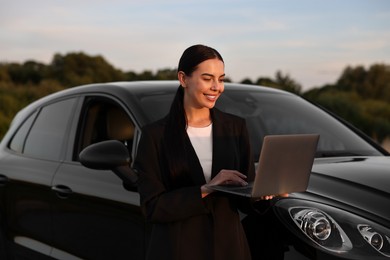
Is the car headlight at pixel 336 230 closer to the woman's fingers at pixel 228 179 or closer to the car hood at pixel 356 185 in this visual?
the car hood at pixel 356 185

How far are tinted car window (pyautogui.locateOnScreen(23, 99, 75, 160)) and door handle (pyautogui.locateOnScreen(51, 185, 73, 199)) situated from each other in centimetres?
30

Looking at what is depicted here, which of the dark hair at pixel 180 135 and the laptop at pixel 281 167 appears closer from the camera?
the laptop at pixel 281 167

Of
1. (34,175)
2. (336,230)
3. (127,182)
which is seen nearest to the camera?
(336,230)

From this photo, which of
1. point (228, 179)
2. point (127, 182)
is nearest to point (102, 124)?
point (127, 182)

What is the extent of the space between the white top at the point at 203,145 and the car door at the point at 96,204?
100 cm

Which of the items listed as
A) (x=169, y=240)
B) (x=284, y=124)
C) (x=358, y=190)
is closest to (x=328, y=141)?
(x=284, y=124)

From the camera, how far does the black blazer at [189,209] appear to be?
2822mm

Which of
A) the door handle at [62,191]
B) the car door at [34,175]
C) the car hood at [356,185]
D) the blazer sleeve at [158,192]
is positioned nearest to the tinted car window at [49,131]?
the car door at [34,175]

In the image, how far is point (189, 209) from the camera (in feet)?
9.13

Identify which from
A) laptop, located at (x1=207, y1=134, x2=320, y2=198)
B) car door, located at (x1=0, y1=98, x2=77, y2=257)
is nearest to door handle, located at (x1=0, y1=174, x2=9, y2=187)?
car door, located at (x1=0, y1=98, x2=77, y2=257)

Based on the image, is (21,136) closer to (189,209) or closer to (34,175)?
(34,175)

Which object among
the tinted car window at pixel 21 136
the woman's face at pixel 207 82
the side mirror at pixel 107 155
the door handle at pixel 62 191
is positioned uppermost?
the woman's face at pixel 207 82

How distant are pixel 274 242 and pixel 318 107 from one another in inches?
78.7

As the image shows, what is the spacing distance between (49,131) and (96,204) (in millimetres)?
1127
